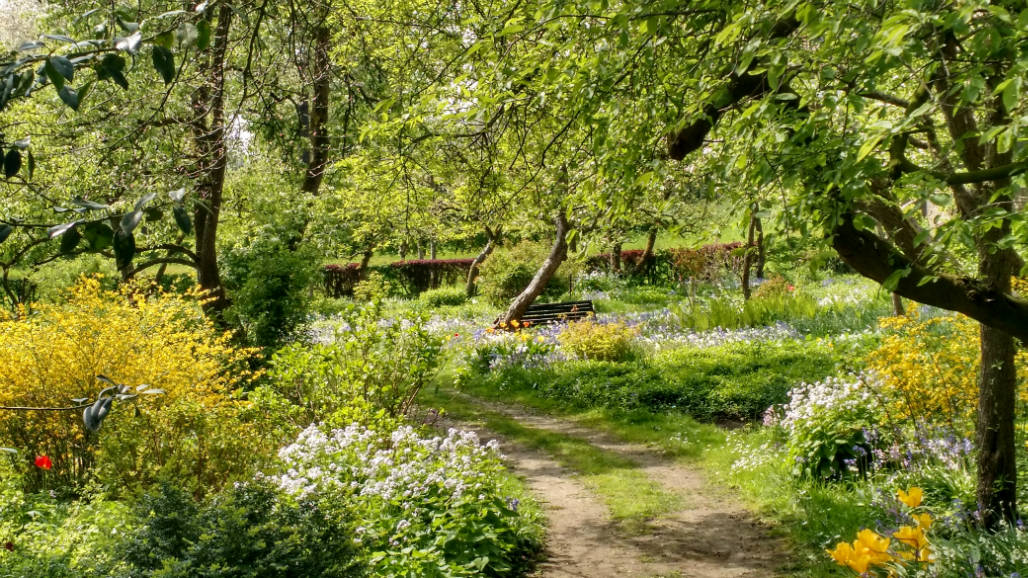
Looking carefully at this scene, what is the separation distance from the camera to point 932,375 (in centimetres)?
Result: 541

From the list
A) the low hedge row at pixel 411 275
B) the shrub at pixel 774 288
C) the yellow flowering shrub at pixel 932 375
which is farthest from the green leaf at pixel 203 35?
the low hedge row at pixel 411 275

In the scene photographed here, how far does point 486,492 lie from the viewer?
5.04 m

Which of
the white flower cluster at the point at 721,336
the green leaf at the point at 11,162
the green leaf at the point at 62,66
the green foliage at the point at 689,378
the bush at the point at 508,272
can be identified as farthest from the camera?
the bush at the point at 508,272

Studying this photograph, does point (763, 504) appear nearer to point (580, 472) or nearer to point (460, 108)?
point (580, 472)

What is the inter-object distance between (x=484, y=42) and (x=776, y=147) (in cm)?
146

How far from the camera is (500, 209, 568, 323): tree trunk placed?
1240 centimetres

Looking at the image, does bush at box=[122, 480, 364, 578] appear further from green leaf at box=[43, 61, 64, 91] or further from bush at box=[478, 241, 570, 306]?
bush at box=[478, 241, 570, 306]

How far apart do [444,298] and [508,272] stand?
10.8ft

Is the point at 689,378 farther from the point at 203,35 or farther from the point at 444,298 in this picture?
the point at 444,298

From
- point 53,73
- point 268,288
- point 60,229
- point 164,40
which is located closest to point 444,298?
point 268,288

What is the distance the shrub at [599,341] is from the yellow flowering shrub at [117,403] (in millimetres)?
5659

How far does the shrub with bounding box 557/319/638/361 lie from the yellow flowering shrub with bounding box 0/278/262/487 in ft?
18.6

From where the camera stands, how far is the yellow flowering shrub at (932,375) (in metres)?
5.38

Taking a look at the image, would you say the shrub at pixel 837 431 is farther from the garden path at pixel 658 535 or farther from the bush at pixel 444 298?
the bush at pixel 444 298
